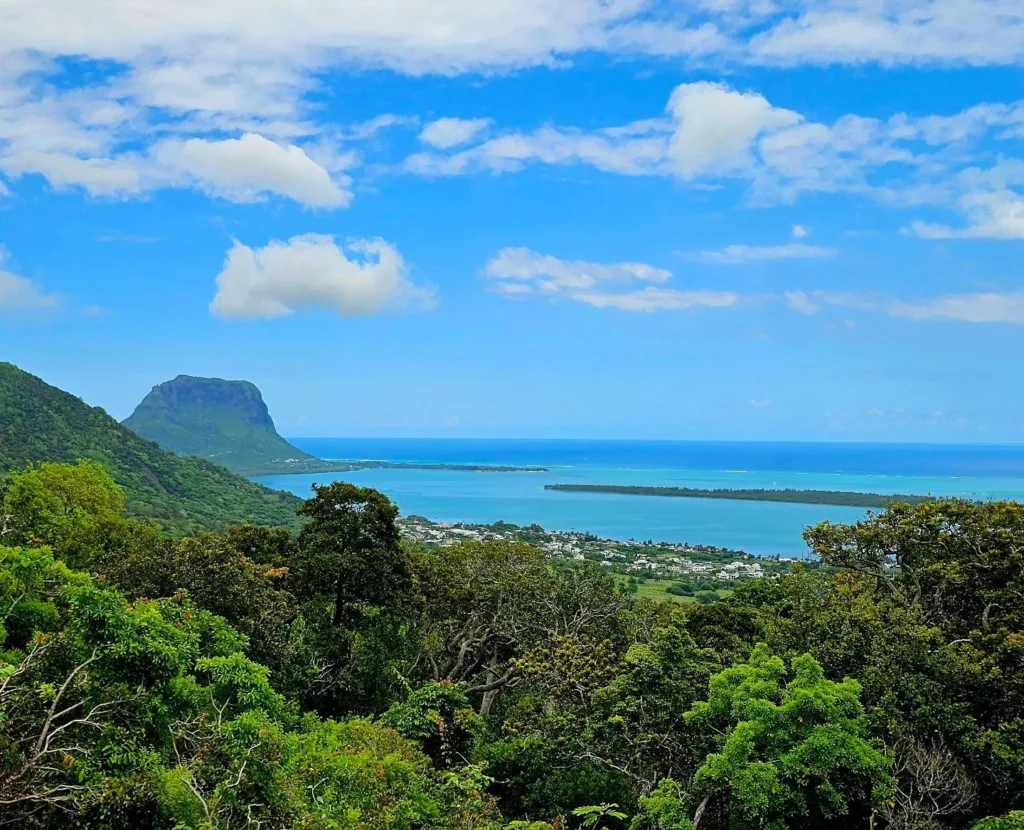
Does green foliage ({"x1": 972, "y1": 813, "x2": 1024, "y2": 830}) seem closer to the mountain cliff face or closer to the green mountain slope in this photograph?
the green mountain slope

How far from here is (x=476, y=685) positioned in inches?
634

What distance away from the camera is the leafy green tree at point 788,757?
7633 mm

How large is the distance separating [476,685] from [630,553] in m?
37.6

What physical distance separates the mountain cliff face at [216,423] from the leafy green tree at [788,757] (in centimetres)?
13658

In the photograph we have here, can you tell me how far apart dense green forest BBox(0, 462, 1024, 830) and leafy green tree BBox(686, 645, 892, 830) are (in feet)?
0.12

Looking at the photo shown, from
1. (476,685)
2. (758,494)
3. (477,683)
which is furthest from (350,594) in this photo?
(758,494)

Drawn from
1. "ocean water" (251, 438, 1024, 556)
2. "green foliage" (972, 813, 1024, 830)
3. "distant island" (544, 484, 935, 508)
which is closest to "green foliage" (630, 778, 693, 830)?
"green foliage" (972, 813, 1024, 830)

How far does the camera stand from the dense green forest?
5988 mm

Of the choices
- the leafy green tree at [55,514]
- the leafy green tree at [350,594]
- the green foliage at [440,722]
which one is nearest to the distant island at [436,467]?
the leafy green tree at [55,514]

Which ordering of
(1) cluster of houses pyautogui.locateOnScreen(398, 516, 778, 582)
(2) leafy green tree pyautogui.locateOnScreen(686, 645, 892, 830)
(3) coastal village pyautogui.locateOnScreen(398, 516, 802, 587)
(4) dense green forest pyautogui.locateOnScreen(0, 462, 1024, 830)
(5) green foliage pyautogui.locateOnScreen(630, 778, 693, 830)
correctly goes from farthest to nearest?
(1) cluster of houses pyautogui.locateOnScreen(398, 516, 778, 582) < (3) coastal village pyautogui.locateOnScreen(398, 516, 802, 587) < (5) green foliage pyautogui.locateOnScreen(630, 778, 693, 830) < (2) leafy green tree pyautogui.locateOnScreen(686, 645, 892, 830) < (4) dense green forest pyautogui.locateOnScreen(0, 462, 1024, 830)

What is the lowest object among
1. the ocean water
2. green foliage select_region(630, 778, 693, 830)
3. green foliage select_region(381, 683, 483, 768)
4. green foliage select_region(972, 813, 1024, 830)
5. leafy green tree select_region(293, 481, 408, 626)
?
the ocean water

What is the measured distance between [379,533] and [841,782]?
31.1 ft

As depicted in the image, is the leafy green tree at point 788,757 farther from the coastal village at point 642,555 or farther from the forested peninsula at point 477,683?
the coastal village at point 642,555

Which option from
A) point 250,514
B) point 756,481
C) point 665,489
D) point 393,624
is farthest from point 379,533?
point 756,481
